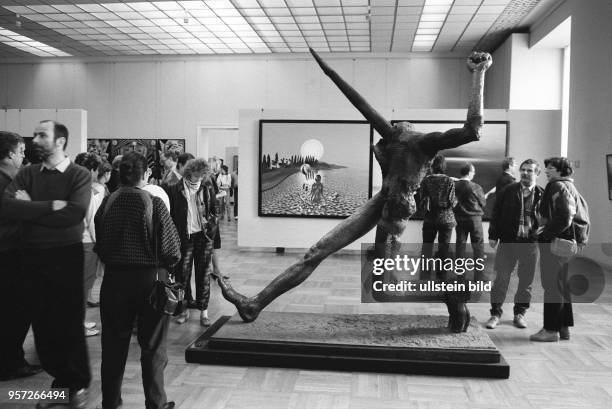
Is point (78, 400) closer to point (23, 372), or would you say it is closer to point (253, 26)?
point (23, 372)

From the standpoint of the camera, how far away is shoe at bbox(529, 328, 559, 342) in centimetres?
484

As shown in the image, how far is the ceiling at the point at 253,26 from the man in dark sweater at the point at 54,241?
869cm

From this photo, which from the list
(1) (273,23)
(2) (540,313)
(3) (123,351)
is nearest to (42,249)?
(3) (123,351)

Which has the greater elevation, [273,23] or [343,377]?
[273,23]

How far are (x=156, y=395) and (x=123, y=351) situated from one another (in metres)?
0.32

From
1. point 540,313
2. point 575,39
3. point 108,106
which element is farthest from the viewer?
point 108,106

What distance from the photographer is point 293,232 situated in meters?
9.95

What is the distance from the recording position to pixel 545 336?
486cm

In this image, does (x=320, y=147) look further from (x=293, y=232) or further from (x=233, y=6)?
(x=233, y=6)

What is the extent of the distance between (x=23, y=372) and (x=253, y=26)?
34.1 feet

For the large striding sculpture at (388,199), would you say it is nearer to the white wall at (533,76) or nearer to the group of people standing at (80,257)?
the group of people standing at (80,257)

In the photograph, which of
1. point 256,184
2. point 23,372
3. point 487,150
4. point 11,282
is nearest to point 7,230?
point 11,282

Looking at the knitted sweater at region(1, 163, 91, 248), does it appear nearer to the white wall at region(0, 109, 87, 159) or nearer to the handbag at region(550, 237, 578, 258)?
the handbag at region(550, 237, 578, 258)

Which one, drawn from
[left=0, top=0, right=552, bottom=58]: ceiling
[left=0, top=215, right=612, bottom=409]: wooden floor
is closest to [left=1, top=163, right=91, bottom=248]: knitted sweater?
[left=0, top=215, right=612, bottom=409]: wooden floor
